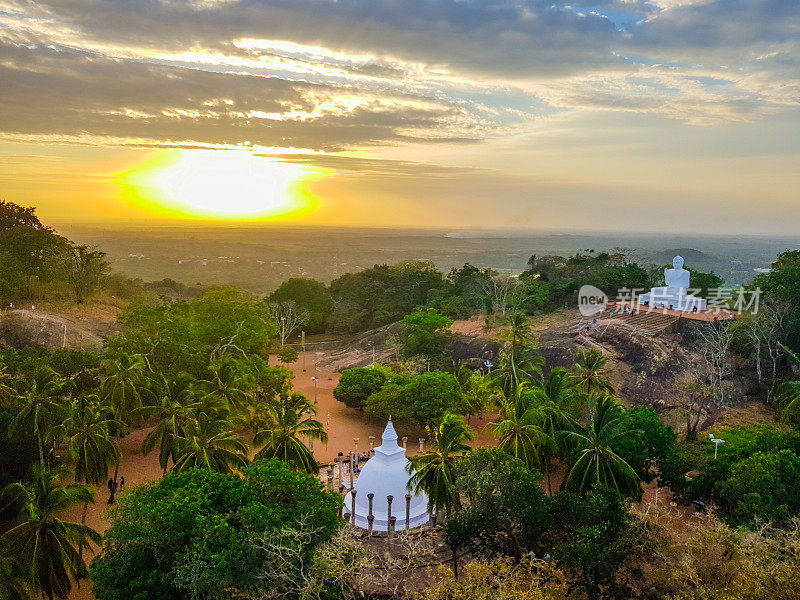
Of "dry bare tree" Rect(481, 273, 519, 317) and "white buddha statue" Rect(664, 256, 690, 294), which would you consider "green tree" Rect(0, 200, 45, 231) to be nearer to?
"dry bare tree" Rect(481, 273, 519, 317)

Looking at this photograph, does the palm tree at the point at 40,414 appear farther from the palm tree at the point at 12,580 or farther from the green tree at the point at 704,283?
the green tree at the point at 704,283

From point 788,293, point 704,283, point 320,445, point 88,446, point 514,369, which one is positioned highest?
point 788,293

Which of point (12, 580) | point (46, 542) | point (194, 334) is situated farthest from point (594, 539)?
point (194, 334)

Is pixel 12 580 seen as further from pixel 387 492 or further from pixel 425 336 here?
pixel 425 336

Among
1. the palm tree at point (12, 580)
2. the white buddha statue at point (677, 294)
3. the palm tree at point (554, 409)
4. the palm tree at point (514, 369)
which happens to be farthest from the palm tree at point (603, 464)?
the white buddha statue at point (677, 294)

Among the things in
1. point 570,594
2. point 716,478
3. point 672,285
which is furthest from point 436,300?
point 570,594

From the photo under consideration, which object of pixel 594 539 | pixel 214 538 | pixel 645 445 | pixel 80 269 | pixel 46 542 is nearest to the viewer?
pixel 214 538
